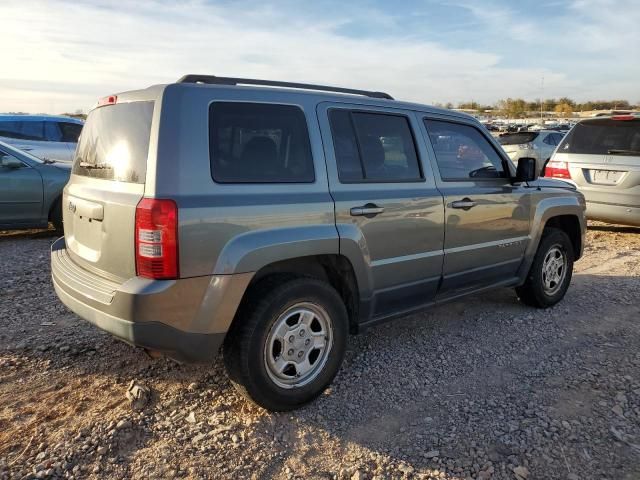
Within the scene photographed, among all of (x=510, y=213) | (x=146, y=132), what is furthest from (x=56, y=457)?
(x=510, y=213)

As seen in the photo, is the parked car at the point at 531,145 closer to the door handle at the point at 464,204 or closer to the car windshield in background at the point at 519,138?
the car windshield in background at the point at 519,138

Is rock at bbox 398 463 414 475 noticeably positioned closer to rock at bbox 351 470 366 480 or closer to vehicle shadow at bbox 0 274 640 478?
vehicle shadow at bbox 0 274 640 478

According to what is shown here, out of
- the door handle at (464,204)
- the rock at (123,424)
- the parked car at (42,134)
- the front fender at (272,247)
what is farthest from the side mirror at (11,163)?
the door handle at (464,204)

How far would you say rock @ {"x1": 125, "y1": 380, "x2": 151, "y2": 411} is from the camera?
318 cm

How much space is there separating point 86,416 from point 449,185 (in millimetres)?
2909

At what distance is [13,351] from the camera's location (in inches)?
151

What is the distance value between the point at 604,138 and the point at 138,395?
7.47 meters

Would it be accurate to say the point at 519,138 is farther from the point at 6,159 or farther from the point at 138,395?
the point at 138,395

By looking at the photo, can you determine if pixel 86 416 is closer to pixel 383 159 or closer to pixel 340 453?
pixel 340 453

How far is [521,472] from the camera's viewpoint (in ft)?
8.83

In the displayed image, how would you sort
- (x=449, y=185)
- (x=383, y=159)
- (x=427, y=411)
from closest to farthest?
(x=427, y=411), (x=383, y=159), (x=449, y=185)

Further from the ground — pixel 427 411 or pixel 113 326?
pixel 113 326

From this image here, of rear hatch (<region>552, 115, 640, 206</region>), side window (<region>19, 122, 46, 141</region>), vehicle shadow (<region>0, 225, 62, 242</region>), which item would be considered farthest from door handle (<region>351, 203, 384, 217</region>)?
side window (<region>19, 122, 46, 141</region>)

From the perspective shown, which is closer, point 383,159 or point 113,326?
point 113,326
